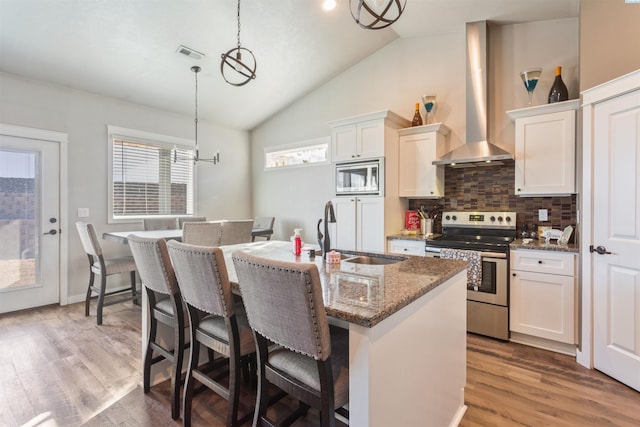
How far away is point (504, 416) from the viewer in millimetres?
1843

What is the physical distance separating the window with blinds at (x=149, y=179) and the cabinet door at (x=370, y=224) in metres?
2.46

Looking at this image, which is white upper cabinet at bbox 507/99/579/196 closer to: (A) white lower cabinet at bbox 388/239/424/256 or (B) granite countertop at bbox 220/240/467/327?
(A) white lower cabinet at bbox 388/239/424/256

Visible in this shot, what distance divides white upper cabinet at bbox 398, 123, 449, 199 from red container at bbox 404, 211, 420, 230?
327mm

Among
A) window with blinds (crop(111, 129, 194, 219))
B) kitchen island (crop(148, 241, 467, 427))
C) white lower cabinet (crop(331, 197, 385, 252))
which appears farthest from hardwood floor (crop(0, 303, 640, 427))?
window with blinds (crop(111, 129, 194, 219))

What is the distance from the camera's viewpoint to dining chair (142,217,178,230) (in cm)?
424

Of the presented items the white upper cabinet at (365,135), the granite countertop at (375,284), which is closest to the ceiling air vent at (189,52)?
the white upper cabinet at (365,135)

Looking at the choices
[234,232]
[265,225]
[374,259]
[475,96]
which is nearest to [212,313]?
[374,259]

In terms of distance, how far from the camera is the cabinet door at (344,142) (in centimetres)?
367

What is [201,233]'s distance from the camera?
3174 millimetres

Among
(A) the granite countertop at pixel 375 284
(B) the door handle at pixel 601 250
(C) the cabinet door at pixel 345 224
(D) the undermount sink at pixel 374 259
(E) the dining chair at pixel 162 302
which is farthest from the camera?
(C) the cabinet door at pixel 345 224

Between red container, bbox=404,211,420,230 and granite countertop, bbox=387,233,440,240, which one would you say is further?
red container, bbox=404,211,420,230

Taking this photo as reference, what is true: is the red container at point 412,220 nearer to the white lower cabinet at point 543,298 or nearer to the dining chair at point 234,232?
the white lower cabinet at point 543,298

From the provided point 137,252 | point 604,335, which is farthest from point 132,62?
point 604,335

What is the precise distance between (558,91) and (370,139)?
175 cm
